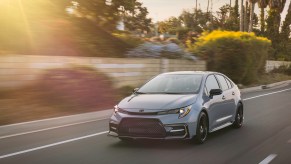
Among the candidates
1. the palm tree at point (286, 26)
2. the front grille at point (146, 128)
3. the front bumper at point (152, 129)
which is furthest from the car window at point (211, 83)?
the palm tree at point (286, 26)

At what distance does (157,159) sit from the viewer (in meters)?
8.73

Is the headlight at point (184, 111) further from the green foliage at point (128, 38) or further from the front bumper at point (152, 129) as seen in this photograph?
the green foliage at point (128, 38)

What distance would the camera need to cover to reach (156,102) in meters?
9.76

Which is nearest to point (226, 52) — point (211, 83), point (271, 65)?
point (211, 83)

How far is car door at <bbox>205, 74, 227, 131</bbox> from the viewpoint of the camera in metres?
10.6

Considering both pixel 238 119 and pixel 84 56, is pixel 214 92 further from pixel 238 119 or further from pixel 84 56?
pixel 84 56

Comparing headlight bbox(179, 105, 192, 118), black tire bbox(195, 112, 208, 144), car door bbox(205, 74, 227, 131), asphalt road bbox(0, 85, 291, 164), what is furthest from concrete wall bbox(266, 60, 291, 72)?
headlight bbox(179, 105, 192, 118)

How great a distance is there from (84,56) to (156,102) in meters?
13.7

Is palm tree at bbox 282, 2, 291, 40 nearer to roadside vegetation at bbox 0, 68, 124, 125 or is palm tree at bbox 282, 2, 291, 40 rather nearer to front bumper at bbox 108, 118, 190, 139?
roadside vegetation at bbox 0, 68, 124, 125

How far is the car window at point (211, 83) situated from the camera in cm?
1108

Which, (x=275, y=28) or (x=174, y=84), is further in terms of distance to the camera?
(x=275, y=28)

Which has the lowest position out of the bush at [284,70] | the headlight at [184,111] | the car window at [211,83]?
the bush at [284,70]

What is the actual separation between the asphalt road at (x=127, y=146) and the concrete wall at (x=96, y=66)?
10.1 ft

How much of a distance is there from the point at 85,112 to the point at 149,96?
6510 millimetres
